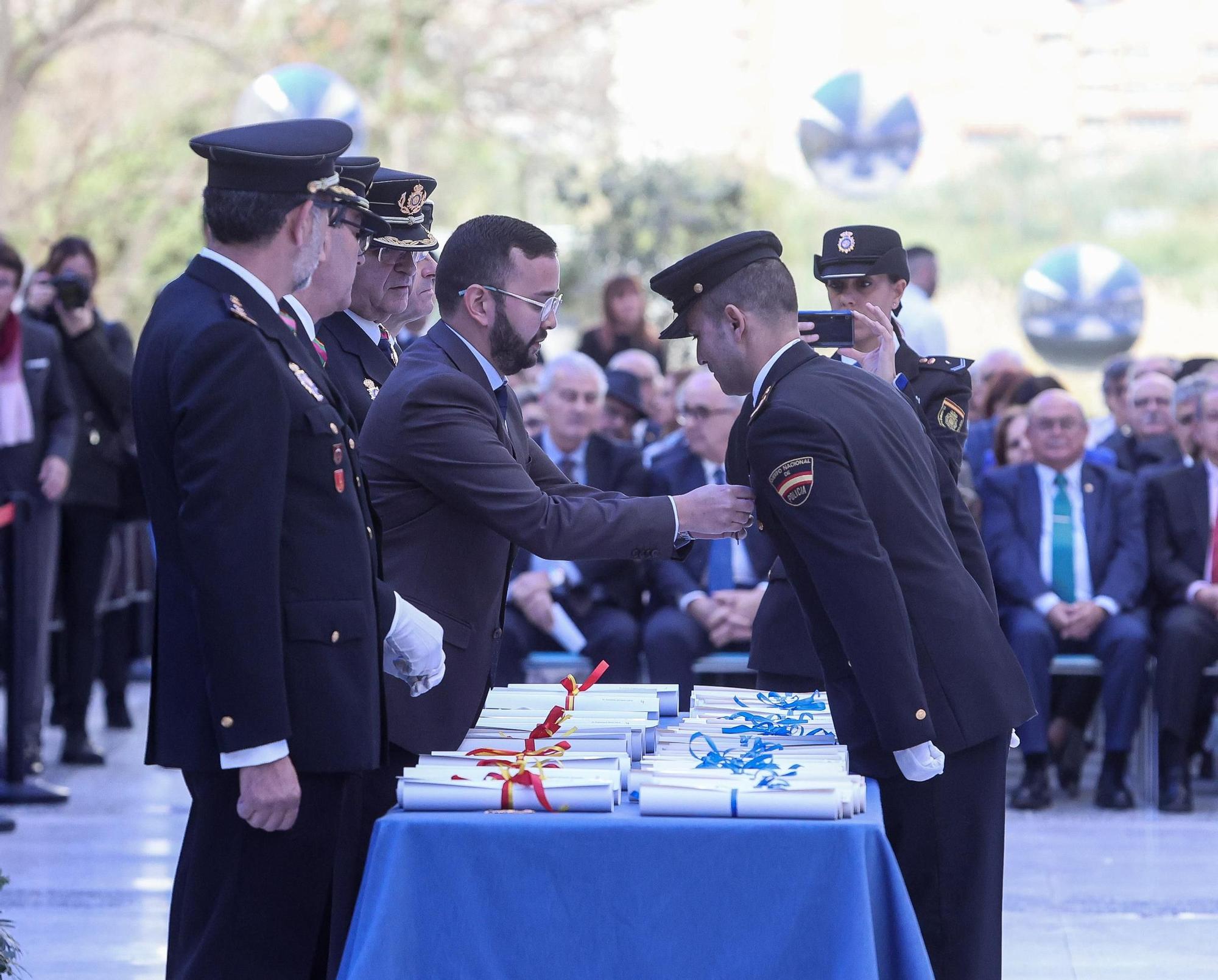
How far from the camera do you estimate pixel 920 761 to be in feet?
9.87

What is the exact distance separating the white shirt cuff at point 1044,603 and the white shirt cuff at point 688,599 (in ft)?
4.53

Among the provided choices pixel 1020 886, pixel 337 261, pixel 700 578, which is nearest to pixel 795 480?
pixel 337 261

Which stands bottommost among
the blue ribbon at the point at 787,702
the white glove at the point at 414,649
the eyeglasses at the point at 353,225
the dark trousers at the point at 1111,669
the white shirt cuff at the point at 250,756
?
the dark trousers at the point at 1111,669

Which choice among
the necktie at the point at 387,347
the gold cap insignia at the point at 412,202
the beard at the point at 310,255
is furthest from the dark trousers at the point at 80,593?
the beard at the point at 310,255

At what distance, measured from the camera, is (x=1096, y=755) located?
27.6 ft

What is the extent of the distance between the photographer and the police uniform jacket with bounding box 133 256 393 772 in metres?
4.88

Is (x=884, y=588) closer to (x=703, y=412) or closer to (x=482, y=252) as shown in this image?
(x=482, y=252)

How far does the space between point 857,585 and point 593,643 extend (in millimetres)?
4265

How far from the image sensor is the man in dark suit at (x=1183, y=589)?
709 cm

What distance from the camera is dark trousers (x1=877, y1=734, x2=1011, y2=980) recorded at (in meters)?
3.21

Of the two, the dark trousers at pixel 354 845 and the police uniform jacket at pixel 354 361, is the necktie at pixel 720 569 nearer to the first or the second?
the police uniform jacket at pixel 354 361

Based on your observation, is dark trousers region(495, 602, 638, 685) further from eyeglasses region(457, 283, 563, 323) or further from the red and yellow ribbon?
eyeglasses region(457, 283, 563, 323)

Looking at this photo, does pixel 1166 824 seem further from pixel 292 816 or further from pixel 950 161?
pixel 950 161

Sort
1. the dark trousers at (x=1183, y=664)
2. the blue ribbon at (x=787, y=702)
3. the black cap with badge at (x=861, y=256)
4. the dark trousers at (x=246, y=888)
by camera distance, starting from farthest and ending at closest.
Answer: the dark trousers at (x=1183, y=664)
the black cap with badge at (x=861, y=256)
the blue ribbon at (x=787, y=702)
the dark trousers at (x=246, y=888)
